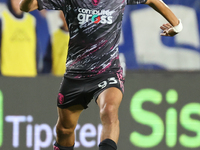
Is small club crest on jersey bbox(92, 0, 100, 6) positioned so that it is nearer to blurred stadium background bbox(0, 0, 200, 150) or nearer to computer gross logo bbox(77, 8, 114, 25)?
computer gross logo bbox(77, 8, 114, 25)

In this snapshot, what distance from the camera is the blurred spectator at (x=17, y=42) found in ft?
19.9

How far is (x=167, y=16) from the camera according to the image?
436 centimetres

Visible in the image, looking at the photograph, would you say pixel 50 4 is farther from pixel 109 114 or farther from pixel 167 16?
pixel 109 114

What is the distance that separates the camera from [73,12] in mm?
4223

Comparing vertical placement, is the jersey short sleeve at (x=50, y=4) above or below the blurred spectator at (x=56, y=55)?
above

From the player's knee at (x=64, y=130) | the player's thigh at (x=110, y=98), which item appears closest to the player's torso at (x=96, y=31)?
the player's thigh at (x=110, y=98)

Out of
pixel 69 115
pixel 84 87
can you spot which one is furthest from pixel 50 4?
pixel 69 115

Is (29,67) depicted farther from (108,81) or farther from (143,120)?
(108,81)

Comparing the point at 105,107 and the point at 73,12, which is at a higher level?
the point at 73,12

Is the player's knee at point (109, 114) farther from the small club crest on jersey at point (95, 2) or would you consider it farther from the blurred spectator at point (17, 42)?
the blurred spectator at point (17, 42)

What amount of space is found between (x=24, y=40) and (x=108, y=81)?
2.34 metres

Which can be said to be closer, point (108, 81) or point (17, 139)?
point (108, 81)

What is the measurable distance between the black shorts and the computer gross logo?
0.48 metres

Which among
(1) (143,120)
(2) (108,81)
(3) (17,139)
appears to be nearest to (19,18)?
(3) (17,139)
